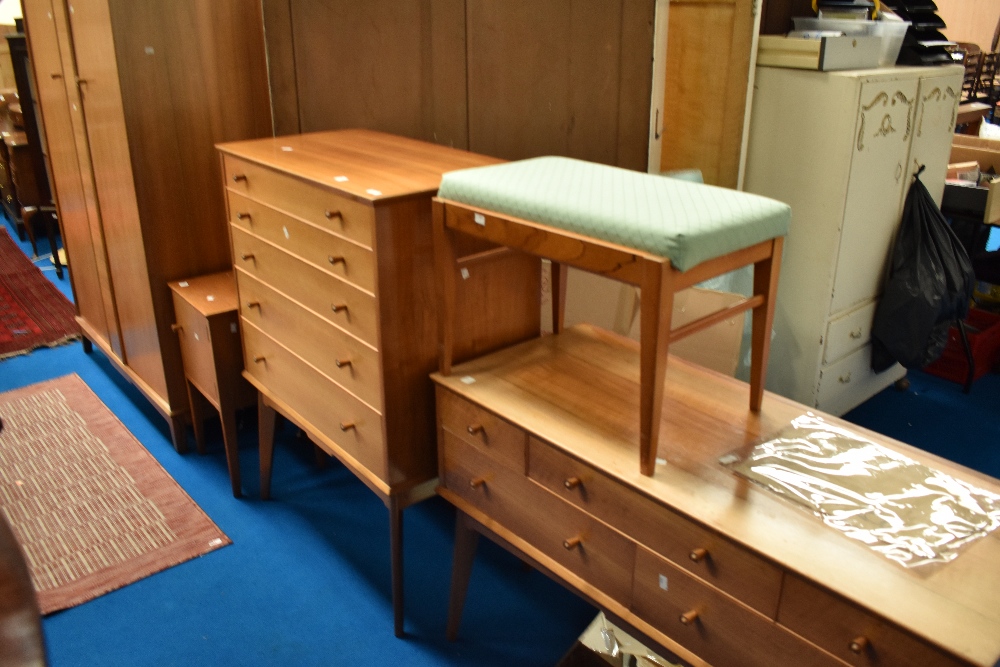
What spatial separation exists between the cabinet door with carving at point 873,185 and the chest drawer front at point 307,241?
5.85ft

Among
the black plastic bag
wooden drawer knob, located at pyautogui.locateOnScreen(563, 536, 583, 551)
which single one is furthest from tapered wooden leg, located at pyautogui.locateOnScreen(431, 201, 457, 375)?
the black plastic bag

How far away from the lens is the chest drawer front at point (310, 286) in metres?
1.77

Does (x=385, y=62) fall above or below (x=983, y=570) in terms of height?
above

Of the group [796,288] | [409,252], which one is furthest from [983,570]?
[796,288]

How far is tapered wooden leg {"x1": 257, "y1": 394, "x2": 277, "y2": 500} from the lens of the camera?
238 centimetres

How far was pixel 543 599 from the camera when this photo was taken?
84.3 inches

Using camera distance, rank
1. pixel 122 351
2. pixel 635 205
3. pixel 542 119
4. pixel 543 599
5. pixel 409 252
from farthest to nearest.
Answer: pixel 122 351 → pixel 542 119 → pixel 543 599 → pixel 409 252 → pixel 635 205

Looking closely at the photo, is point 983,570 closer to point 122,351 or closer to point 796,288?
point 796,288

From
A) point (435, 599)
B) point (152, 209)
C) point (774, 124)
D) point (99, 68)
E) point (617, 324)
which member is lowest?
point (435, 599)

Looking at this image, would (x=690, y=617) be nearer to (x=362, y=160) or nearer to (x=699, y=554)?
(x=699, y=554)

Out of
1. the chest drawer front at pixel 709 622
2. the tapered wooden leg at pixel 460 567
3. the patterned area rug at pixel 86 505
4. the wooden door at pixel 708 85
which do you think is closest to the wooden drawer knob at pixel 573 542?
the chest drawer front at pixel 709 622

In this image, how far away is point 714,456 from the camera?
1.45 m

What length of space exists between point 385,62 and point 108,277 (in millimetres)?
1347

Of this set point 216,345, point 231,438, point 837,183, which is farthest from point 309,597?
point 837,183
